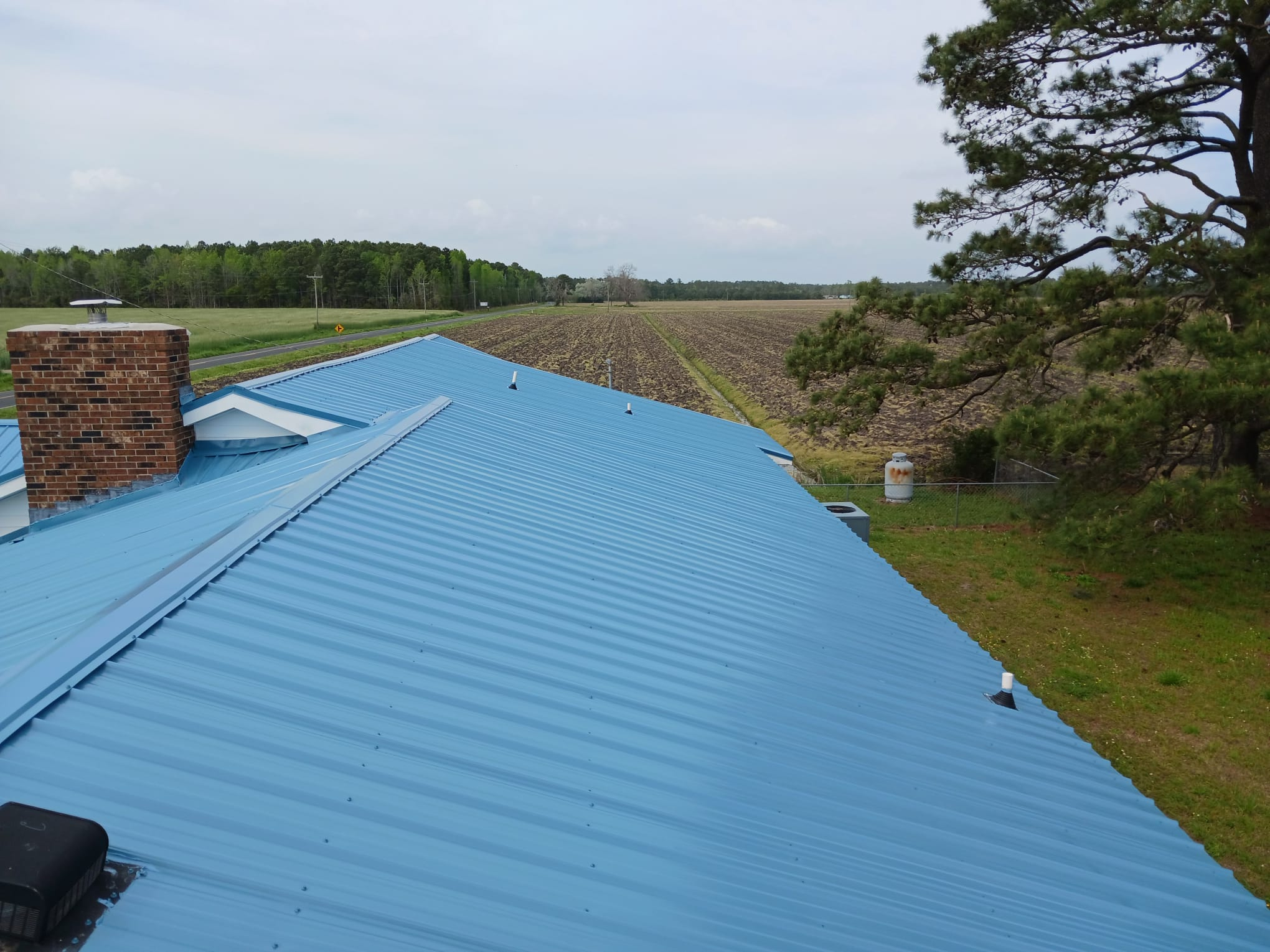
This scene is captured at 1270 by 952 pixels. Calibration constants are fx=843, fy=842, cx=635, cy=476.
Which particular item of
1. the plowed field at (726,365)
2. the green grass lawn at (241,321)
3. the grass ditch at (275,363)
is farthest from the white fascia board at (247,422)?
the green grass lawn at (241,321)

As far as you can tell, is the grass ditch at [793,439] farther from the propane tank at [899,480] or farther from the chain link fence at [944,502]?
the propane tank at [899,480]

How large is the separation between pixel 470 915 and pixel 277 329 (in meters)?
75.5

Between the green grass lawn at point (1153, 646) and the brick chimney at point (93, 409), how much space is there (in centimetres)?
1046

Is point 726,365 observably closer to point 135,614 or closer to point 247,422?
point 247,422

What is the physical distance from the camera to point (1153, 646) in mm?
12734

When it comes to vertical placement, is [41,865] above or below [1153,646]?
above

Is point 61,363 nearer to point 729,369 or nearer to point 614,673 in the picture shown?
point 614,673

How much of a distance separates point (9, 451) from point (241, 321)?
79757mm

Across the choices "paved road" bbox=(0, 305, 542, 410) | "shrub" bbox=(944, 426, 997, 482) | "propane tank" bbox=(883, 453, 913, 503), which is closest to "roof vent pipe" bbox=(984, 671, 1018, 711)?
"propane tank" bbox=(883, 453, 913, 503)

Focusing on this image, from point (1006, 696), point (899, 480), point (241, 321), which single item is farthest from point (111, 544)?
point (241, 321)

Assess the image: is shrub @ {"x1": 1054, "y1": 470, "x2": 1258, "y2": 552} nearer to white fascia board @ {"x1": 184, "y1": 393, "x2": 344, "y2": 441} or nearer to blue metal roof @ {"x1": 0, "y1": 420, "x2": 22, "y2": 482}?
white fascia board @ {"x1": 184, "y1": 393, "x2": 344, "y2": 441}

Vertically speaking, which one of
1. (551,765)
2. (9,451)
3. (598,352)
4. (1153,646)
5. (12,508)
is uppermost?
(598,352)

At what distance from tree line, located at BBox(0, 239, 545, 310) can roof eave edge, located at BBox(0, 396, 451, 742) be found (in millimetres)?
91971

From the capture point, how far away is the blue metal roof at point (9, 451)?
8328mm
